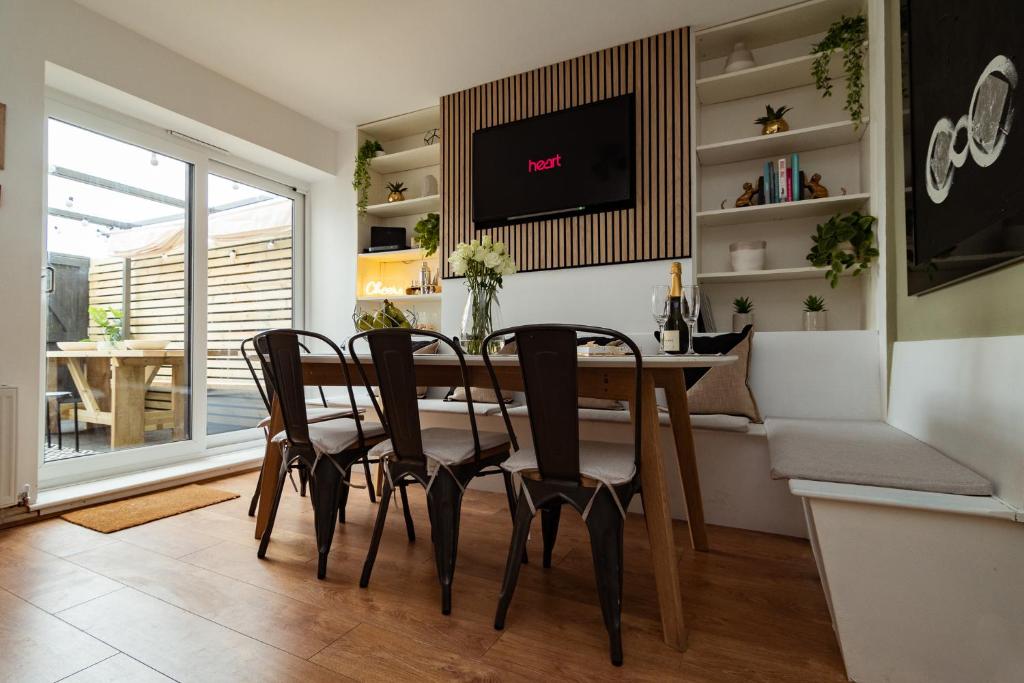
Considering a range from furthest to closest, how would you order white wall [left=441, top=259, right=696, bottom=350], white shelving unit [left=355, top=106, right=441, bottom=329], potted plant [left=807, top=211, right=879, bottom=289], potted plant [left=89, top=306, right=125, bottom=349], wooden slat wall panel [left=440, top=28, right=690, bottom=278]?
1. white shelving unit [left=355, top=106, right=441, bottom=329]
2. white wall [left=441, top=259, right=696, bottom=350]
3. wooden slat wall panel [left=440, top=28, right=690, bottom=278]
4. potted plant [left=89, top=306, right=125, bottom=349]
5. potted plant [left=807, top=211, right=879, bottom=289]

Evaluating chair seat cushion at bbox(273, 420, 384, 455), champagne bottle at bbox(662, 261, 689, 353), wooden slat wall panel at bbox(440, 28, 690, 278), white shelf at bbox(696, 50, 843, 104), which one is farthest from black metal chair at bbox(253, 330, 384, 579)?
white shelf at bbox(696, 50, 843, 104)

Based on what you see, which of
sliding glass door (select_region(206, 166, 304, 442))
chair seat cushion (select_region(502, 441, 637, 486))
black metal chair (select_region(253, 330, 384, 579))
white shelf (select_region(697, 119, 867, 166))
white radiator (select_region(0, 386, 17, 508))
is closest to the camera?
chair seat cushion (select_region(502, 441, 637, 486))

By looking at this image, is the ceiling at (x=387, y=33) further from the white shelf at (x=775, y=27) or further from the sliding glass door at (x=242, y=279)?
the sliding glass door at (x=242, y=279)

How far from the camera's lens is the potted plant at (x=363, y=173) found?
15.2 feet

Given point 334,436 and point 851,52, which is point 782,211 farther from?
point 334,436

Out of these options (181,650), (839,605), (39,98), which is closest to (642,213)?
(839,605)

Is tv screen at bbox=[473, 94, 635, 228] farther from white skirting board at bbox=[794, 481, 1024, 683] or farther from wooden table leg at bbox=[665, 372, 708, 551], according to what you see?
white skirting board at bbox=[794, 481, 1024, 683]

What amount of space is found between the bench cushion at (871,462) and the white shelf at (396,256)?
336 centimetres

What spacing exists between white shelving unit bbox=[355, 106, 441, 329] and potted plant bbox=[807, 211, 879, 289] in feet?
9.26

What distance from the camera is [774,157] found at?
11.1ft

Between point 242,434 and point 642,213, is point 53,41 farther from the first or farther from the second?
point 642,213

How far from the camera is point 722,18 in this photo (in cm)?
323

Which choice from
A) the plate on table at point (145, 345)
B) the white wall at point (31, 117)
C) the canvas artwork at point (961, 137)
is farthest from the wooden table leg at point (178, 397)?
the canvas artwork at point (961, 137)

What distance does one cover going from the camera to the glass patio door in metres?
3.08
